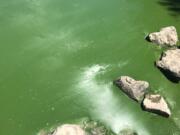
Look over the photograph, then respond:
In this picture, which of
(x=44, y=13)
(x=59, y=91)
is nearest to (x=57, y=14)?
(x=44, y=13)

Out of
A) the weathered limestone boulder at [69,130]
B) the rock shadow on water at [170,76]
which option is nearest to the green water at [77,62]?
the rock shadow on water at [170,76]

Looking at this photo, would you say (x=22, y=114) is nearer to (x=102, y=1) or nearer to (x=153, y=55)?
(x=153, y=55)

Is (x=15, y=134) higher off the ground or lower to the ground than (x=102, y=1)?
lower

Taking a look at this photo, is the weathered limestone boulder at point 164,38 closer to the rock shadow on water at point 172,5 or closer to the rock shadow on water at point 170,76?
the rock shadow on water at point 170,76

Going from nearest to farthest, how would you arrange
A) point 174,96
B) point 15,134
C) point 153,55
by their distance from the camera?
1. point 15,134
2. point 174,96
3. point 153,55

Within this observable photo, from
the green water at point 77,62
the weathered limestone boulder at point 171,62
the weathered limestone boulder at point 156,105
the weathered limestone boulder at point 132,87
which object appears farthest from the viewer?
the weathered limestone boulder at point 171,62
